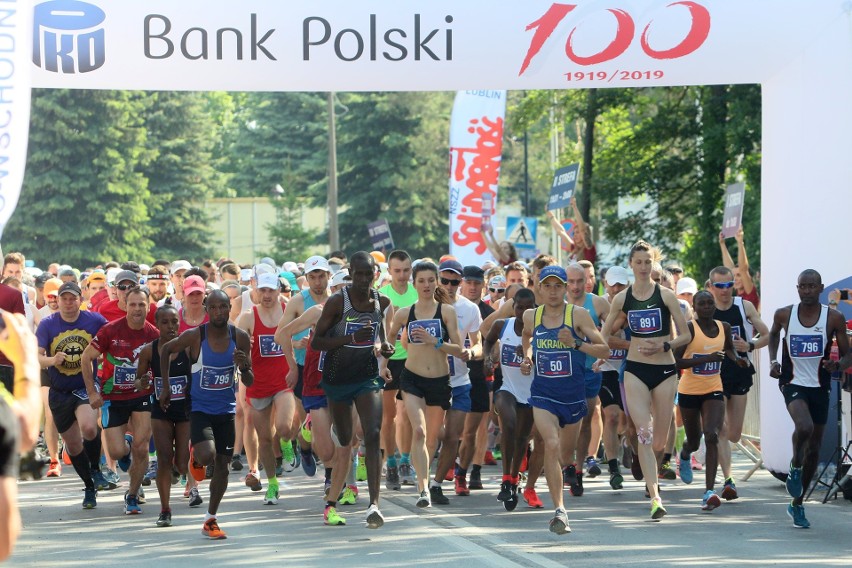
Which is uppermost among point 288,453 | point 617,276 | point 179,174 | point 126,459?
point 179,174

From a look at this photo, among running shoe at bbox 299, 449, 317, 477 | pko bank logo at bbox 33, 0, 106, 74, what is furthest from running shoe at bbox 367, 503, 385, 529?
pko bank logo at bbox 33, 0, 106, 74

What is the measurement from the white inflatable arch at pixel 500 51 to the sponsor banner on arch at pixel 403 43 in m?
0.01

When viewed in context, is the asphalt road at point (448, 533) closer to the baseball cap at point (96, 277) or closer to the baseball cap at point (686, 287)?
the baseball cap at point (686, 287)

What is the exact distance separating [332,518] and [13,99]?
4986 millimetres

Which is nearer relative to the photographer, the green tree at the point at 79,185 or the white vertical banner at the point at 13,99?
the white vertical banner at the point at 13,99

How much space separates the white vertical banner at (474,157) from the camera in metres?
24.9

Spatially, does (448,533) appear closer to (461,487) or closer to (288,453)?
(461,487)

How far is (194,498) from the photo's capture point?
41.2ft

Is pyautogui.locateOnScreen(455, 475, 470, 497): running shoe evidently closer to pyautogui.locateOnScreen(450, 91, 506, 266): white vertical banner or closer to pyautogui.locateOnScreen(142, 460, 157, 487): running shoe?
pyautogui.locateOnScreen(142, 460, 157, 487): running shoe


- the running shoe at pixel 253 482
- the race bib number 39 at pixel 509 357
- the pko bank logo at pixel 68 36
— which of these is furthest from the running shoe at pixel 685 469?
the pko bank logo at pixel 68 36

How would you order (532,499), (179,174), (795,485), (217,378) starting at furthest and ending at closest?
(179,174) → (532,499) → (795,485) → (217,378)

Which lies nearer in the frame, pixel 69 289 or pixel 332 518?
pixel 332 518

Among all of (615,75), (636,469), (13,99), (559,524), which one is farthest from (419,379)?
(13,99)

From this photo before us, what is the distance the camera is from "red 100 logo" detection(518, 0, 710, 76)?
12914 mm
